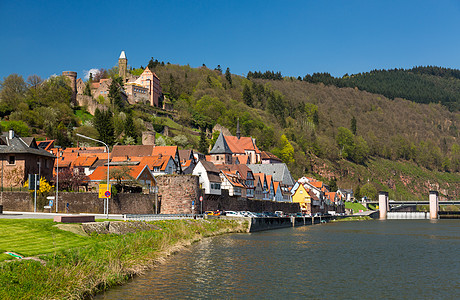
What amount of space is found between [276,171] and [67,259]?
4748 inches

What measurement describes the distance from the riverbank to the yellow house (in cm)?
9604

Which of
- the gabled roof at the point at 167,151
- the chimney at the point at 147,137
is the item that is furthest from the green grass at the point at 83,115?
the gabled roof at the point at 167,151

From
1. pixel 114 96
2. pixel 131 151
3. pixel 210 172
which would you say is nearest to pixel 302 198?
pixel 131 151

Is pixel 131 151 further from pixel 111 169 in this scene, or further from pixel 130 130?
pixel 111 169

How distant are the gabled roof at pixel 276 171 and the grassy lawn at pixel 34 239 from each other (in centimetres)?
10906

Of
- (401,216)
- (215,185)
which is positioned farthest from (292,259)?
(401,216)

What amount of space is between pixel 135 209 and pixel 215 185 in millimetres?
21809

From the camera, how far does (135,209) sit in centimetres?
6072

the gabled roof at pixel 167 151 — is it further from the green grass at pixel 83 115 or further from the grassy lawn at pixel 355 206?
the grassy lawn at pixel 355 206

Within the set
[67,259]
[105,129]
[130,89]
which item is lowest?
[67,259]

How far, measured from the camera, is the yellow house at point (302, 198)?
130 meters

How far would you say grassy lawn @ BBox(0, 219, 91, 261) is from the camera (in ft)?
72.2

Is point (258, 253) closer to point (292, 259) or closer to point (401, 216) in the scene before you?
point (292, 259)

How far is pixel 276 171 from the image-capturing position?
139875mm
